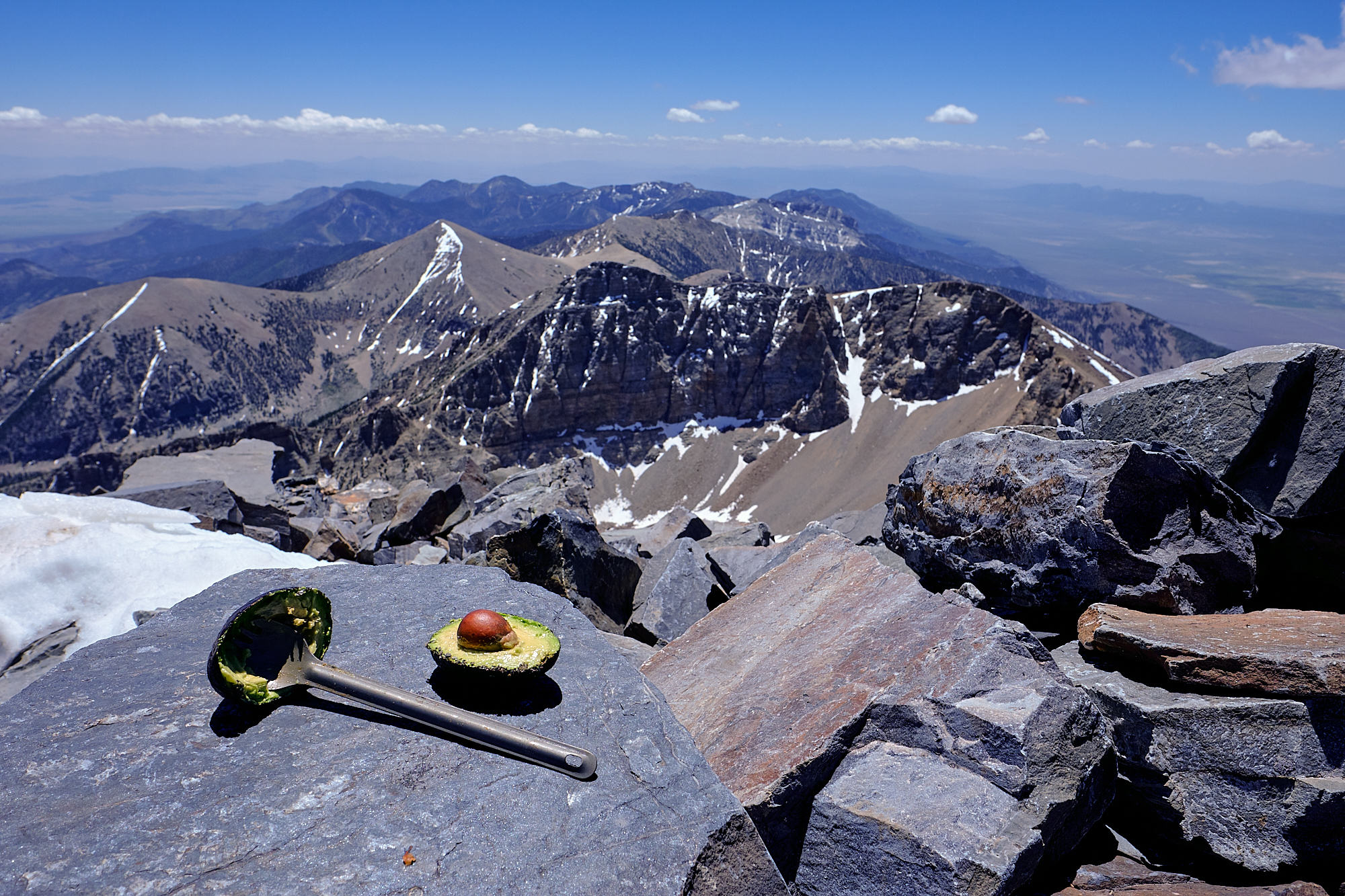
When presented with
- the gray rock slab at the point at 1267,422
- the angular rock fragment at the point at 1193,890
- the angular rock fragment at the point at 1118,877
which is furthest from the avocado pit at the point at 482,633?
the gray rock slab at the point at 1267,422

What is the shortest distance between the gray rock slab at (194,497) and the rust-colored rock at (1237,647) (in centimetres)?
2088

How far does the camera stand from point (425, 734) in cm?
425

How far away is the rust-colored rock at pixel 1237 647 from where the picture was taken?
17.8ft

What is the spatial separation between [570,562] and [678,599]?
2.37m

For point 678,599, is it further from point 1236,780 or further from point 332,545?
point 332,545

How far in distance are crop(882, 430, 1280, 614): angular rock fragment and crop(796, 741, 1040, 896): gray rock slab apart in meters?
3.75

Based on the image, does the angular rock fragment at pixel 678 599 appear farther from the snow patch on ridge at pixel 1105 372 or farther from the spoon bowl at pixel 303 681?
the snow patch on ridge at pixel 1105 372

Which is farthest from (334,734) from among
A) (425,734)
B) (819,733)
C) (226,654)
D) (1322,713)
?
(1322,713)

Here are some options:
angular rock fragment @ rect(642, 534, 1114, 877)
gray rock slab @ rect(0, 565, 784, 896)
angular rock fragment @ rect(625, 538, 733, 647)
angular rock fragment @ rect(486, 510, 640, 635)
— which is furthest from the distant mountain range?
gray rock slab @ rect(0, 565, 784, 896)

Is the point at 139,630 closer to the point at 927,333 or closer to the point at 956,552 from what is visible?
the point at 956,552

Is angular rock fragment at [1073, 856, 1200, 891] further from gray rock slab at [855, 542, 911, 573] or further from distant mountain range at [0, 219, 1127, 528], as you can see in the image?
distant mountain range at [0, 219, 1127, 528]

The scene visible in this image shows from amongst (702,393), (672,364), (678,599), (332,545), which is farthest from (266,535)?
(672,364)

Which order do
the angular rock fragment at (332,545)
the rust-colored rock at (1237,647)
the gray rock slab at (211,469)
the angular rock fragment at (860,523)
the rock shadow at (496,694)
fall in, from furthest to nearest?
the gray rock slab at (211,469), the angular rock fragment at (860,523), the angular rock fragment at (332,545), the rust-colored rock at (1237,647), the rock shadow at (496,694)

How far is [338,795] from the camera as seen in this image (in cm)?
371
